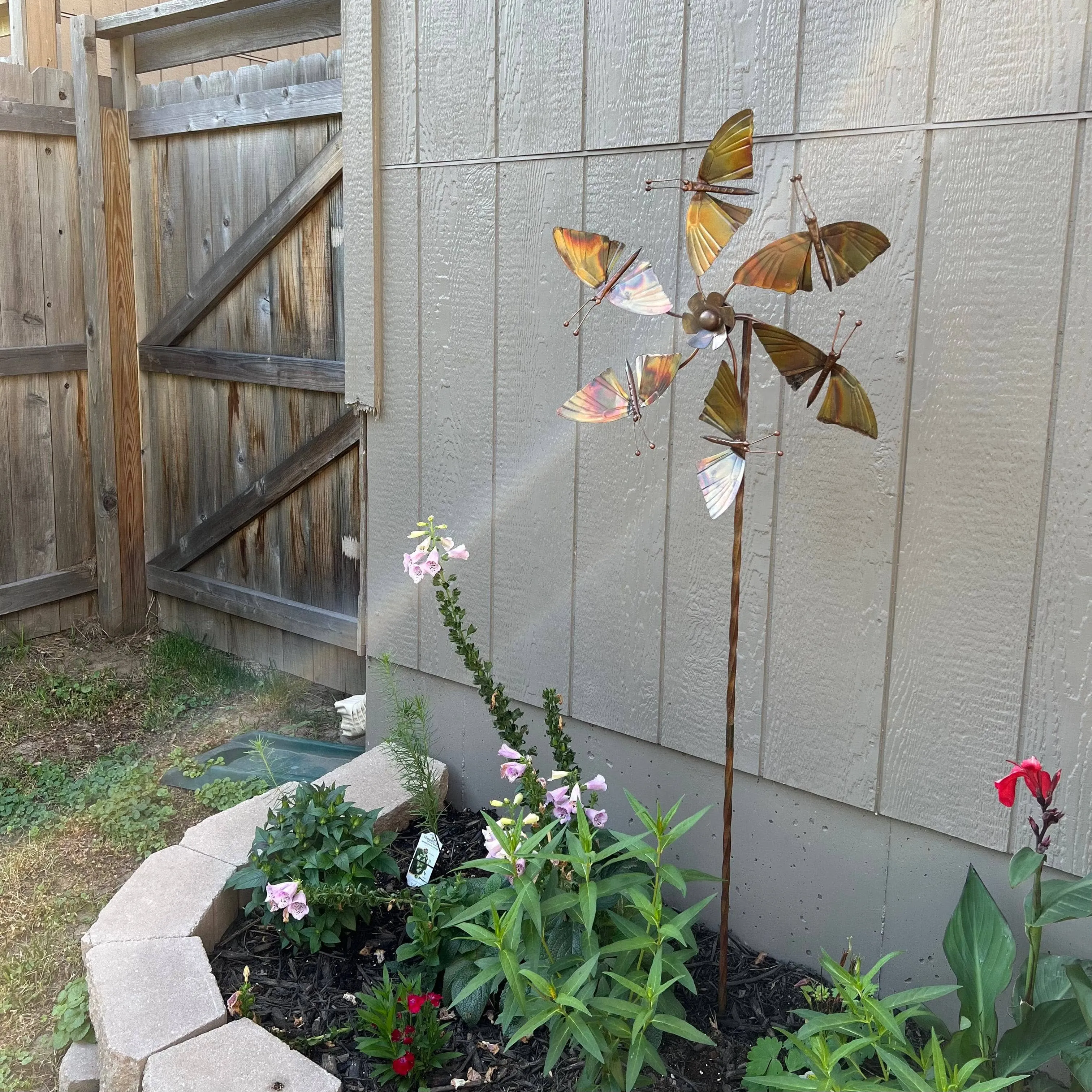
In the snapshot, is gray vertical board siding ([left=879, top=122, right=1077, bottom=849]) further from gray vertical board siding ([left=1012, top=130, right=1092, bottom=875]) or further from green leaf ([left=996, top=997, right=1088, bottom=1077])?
green leaf ([left=996, top=997, right=1088, bottom=1077])

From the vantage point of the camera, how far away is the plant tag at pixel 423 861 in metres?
2.59

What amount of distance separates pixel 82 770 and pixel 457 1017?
6.61 ft

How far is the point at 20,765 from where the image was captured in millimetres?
3711

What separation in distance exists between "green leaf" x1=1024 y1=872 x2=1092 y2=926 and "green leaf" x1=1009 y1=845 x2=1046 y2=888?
75 millimetres

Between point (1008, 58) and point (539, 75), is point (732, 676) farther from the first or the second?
point (539, 75)

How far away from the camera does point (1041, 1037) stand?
1792mm

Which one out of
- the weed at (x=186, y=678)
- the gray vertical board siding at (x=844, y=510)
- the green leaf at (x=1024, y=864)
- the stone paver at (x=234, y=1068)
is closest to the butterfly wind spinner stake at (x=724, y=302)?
the gray vertical board siding at (x=844, y=510)

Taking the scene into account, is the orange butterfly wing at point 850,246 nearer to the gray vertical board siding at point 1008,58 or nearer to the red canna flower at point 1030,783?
the gray vertical board siding at point 1008,58

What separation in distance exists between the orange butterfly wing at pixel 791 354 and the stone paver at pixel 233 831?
1603 mm

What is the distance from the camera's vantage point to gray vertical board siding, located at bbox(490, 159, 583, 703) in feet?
8.59

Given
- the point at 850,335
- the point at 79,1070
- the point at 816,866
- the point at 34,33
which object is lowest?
the point at 79,1070

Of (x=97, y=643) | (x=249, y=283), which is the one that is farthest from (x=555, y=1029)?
(x=97, y=643)

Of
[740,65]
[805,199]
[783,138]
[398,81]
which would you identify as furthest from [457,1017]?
[398,81]

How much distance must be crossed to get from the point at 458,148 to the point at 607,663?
1343 mm
